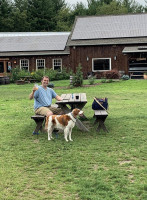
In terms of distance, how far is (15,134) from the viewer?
7578mm

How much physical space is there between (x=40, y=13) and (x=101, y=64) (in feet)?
106

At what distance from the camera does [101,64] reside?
1103 inches

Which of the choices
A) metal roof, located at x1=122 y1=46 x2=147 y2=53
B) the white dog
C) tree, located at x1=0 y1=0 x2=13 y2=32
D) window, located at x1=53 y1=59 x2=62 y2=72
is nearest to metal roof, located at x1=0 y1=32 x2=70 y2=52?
window, located at x1=53 y1=59 x2=62 y2=72

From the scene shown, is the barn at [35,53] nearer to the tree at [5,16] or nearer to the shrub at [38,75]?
the shrub at [38,75]

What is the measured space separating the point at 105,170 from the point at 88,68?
932 inches

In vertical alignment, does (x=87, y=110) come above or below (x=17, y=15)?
below

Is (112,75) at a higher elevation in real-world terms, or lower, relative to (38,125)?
higher

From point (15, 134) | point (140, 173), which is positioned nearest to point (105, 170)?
point (140, 173)

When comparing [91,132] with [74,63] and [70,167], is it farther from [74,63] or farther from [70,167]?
[74,63]

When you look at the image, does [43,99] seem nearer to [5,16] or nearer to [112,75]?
[112,75]

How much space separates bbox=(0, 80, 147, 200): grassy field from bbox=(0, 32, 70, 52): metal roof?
72.8 ft

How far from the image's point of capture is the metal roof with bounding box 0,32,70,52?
30170 millimetres

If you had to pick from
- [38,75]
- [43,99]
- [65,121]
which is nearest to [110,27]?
[38,75]

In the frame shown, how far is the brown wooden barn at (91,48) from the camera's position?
88.1ft
